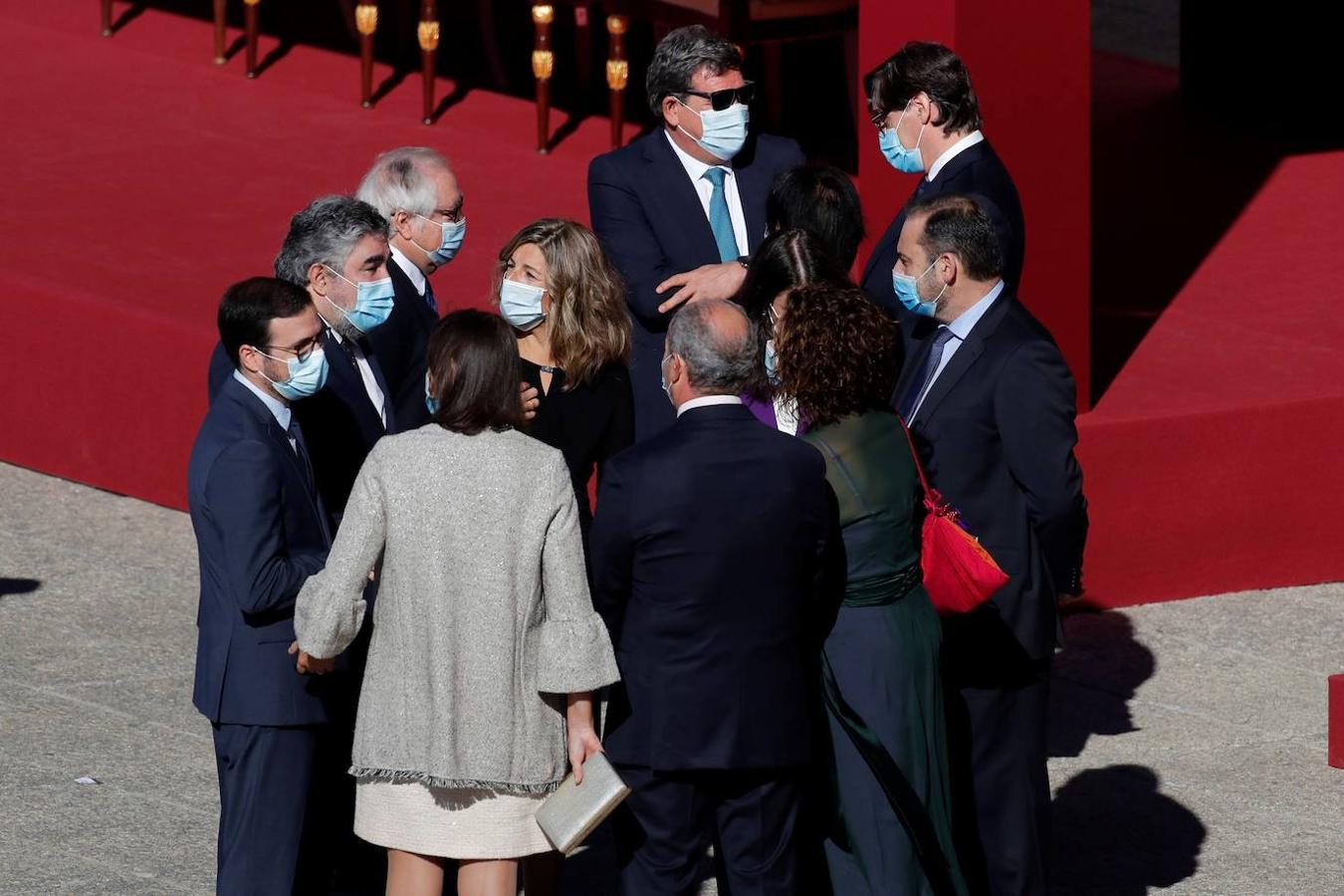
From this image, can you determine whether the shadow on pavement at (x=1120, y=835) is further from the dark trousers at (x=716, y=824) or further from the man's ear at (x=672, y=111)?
the man's ear at (x=672, y=111)

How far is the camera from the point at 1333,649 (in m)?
7.43

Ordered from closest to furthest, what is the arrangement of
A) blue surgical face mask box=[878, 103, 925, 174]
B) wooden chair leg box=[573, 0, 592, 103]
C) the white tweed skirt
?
the white tweed skirt, blue surgical face mask box=[878, 103, 925, 174], wooden chair leg box=[573, 0, 592, 103]

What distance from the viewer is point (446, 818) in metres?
4.72

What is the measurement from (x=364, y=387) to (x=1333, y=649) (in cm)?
354

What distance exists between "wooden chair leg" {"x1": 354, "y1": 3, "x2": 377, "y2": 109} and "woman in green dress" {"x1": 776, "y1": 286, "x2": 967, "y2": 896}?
667 centimetres

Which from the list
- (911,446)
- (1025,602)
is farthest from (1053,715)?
(911,446)

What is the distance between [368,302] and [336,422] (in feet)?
0.93

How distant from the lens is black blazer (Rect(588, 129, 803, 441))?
245 inches

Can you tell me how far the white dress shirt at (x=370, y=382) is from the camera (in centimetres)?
541

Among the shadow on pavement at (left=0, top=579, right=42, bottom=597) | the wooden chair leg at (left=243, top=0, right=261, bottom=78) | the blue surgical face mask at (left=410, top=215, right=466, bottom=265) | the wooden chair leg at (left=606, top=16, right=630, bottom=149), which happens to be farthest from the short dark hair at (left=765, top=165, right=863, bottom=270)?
the wooden chair leg at (left=243, top=0, right=261, bottom=78)

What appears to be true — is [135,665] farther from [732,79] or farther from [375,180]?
[732,79]

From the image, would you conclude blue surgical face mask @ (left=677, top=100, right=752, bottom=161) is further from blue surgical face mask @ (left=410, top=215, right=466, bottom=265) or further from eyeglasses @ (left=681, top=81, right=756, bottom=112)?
blue surgical face mask @ (left=410, top=215, right=466, bottom=265)

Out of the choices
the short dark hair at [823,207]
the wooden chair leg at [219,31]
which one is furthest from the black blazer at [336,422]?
the wooden chair leg at [219,31]

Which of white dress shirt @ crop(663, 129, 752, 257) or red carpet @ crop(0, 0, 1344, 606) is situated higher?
white dress shirt @ crop(663, 129, 752, 257)
